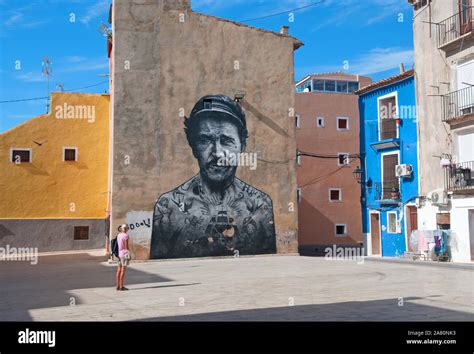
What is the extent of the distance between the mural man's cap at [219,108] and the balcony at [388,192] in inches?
350

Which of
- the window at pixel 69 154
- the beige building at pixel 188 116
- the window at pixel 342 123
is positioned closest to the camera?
the beige building at pixel 188 116

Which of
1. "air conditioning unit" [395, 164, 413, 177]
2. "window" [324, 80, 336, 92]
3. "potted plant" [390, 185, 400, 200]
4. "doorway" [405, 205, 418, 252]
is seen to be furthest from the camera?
"window" [324, 80, 336, 92]

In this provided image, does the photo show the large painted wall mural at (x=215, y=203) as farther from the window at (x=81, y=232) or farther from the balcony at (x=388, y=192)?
the window at (x=81, y=232)

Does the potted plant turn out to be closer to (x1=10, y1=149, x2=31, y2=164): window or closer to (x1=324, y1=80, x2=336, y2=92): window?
(x1=10, y1=149, x2=31, y2=164): window

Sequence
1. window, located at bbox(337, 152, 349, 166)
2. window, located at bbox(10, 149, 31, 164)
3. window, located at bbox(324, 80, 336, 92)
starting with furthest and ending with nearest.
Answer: window, located at bbox(324, 80, 336, 92), window, located at bbox(337, 152, 349, 166), window, located at bbox(10, 149, 31, 164)

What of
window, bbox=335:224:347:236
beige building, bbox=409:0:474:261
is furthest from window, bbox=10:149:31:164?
window, bbox=335:224:347:236

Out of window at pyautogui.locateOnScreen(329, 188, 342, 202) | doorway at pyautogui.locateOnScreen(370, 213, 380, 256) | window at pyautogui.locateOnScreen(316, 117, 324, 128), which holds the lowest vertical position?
doorway at pyautogui.locateOnScreen(370, 213, 380, 256)

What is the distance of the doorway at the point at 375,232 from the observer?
32.4m

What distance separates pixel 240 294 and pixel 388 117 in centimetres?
2102

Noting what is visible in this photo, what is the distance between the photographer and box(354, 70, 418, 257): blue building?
28859mm

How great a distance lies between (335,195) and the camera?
43.0 m

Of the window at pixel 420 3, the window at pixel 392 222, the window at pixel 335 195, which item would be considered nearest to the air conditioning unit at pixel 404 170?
the window at pixel 392 222

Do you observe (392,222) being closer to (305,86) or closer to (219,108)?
(219,108)

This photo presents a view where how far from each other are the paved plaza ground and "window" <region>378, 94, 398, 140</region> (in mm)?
11639
